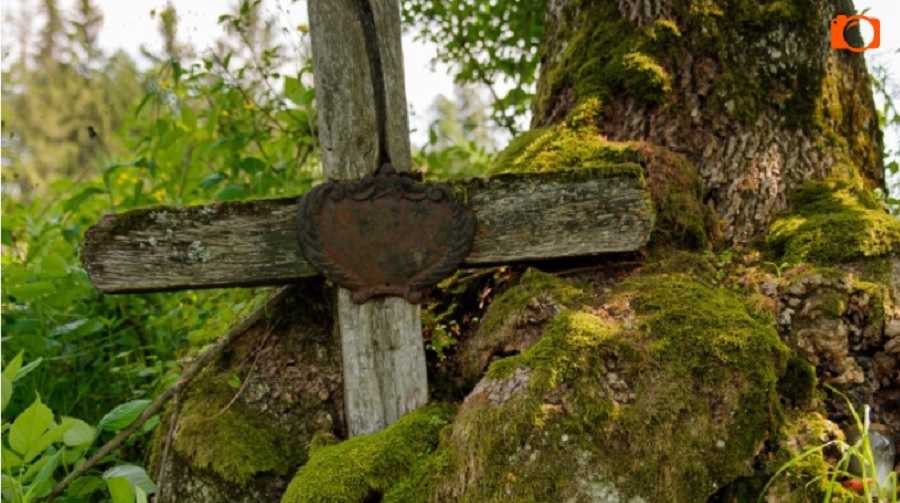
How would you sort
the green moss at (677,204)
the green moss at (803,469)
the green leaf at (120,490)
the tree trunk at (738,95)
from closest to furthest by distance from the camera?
1. the green leaf at (120,490)
2. the green moss at (803,469)
3. the green moss at (677,204)
4. the tree trunk at (738,95)

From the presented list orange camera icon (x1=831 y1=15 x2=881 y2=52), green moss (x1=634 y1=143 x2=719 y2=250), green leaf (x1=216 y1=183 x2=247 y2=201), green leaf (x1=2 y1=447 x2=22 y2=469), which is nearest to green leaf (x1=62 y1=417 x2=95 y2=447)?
green leaf (x1=2 y1=447 x2=22 y2=469)

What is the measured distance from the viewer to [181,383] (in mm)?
2867

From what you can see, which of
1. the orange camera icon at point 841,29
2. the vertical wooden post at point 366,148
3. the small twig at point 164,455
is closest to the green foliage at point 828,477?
the vertical wooden post at point 366,148

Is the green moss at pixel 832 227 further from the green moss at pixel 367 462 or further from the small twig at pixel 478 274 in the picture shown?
the green moss at pixel 367 462

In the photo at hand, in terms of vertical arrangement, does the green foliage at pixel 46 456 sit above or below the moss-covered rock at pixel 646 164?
below

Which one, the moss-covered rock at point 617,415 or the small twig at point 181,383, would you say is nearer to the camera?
the moss-covered rock at point 617,415

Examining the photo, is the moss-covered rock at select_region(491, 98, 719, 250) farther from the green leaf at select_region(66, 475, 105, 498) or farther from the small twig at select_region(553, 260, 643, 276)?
the green leaf at select_region(66, 475, 105, 498)

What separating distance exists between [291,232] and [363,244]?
0.87 ft

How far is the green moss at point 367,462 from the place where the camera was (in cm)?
230

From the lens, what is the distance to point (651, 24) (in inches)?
132

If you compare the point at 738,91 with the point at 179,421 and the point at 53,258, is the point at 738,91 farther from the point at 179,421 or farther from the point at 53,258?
the point at 53,258

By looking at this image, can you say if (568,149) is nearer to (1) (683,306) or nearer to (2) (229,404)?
(1) (683,306)

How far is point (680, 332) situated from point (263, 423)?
152cm

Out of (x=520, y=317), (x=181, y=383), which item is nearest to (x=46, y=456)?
(x=181, y=383)
